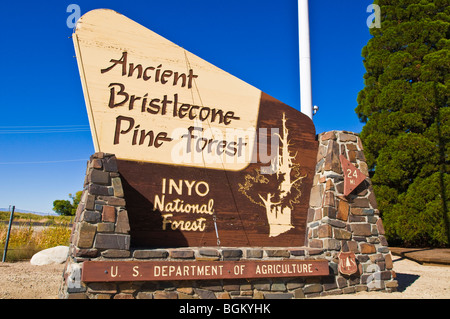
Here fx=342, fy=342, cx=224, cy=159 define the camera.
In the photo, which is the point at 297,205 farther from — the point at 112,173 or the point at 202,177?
the point at 112,173

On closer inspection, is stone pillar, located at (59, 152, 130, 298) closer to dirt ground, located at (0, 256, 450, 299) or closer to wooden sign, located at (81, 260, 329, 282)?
wooden sign, located at (81, 260, 329, 282)

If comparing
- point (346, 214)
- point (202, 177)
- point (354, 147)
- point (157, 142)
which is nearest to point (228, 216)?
point (202, 177)

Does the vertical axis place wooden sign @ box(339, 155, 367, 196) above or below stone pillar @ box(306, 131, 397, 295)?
above

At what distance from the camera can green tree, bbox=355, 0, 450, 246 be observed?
11.3m

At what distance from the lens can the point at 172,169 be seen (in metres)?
5.66

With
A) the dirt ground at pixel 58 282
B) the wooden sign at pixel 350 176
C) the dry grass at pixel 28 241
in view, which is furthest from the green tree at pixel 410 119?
the dry grass at pixel 28 241

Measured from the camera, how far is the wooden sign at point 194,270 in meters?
4.41

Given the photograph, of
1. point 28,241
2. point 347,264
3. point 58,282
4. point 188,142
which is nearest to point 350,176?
point 347,264

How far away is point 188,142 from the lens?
19.4 ft

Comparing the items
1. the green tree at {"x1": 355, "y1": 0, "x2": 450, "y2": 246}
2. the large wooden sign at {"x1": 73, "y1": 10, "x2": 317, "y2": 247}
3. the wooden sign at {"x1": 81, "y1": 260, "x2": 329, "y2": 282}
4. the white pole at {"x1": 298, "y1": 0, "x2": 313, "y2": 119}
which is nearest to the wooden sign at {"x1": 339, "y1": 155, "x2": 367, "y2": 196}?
the large wooden sign at {"x1": 73, "y1": 10, "x2": 317, "y2": 247}

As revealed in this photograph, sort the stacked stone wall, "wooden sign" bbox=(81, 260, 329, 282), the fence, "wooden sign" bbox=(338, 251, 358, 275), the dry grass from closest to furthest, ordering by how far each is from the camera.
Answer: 1. "wooden sign" bbox=(81, 260, 329, 282)
2. the stacked stone wall
3. "wooden sign" bbox=(338, 251, 358, 275)
4. the fence
5. the dry grass

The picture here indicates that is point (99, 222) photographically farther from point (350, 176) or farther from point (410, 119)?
point (410, 119)

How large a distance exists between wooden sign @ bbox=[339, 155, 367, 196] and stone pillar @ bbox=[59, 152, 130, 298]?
13.1 ft

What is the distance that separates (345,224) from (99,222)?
422cm
